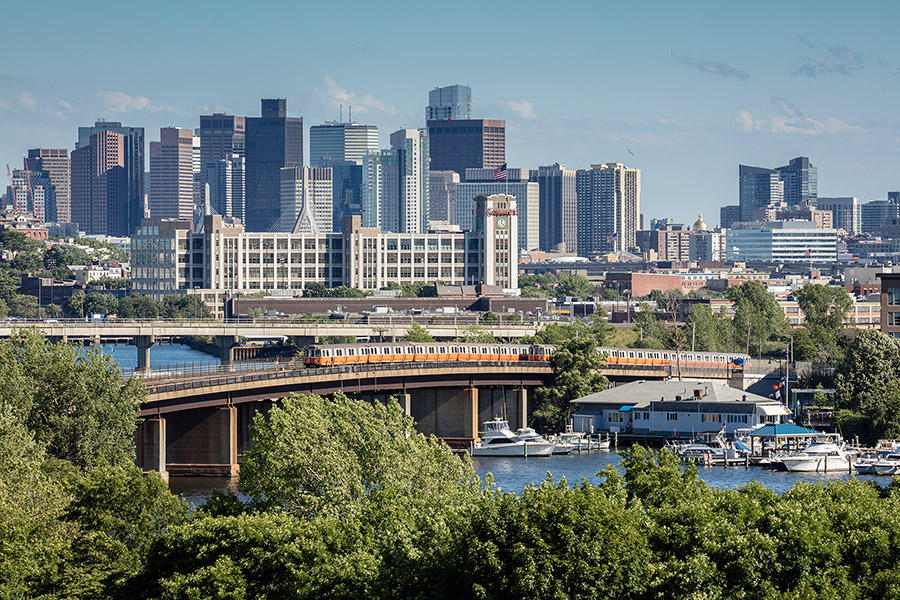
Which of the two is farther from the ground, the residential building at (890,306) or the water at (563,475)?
the residential building at (890,306)

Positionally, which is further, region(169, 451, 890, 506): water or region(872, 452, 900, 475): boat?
region(872, 452, 900, 475): boat

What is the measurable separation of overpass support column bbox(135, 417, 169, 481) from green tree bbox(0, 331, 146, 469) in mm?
15549

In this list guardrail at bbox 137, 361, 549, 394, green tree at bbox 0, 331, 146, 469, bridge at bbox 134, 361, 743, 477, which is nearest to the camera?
green tree at bbox 0, 331, 146, 469

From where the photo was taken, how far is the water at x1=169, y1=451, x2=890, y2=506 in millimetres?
103625

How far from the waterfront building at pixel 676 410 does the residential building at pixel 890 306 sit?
2157 centimetres

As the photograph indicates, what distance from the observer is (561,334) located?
191875 mm

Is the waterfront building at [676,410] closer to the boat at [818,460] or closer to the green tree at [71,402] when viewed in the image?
the boat at [818,460]

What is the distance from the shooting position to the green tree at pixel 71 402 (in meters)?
85.6

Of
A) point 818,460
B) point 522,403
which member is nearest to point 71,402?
point 818,460

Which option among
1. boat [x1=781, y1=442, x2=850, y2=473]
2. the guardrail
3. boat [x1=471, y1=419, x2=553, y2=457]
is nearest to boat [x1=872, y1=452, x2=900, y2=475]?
boat [x1=781, y1=442, x2=850, y2=473]

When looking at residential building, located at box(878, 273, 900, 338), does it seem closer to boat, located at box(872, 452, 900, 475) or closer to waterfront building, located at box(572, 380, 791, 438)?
waterfront building, located at box(572, 380, 791, 438)

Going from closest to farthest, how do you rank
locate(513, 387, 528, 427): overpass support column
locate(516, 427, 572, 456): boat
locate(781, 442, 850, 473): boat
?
locate(781, 442, 850, 473): boat, locate(516, 427, 572, 456): boat, locate(513, 387, 528, 427): overpass support column

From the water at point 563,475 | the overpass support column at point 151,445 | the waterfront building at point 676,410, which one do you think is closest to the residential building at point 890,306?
the waterfront building at point 676,410

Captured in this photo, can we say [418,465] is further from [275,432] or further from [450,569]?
[450,569]
